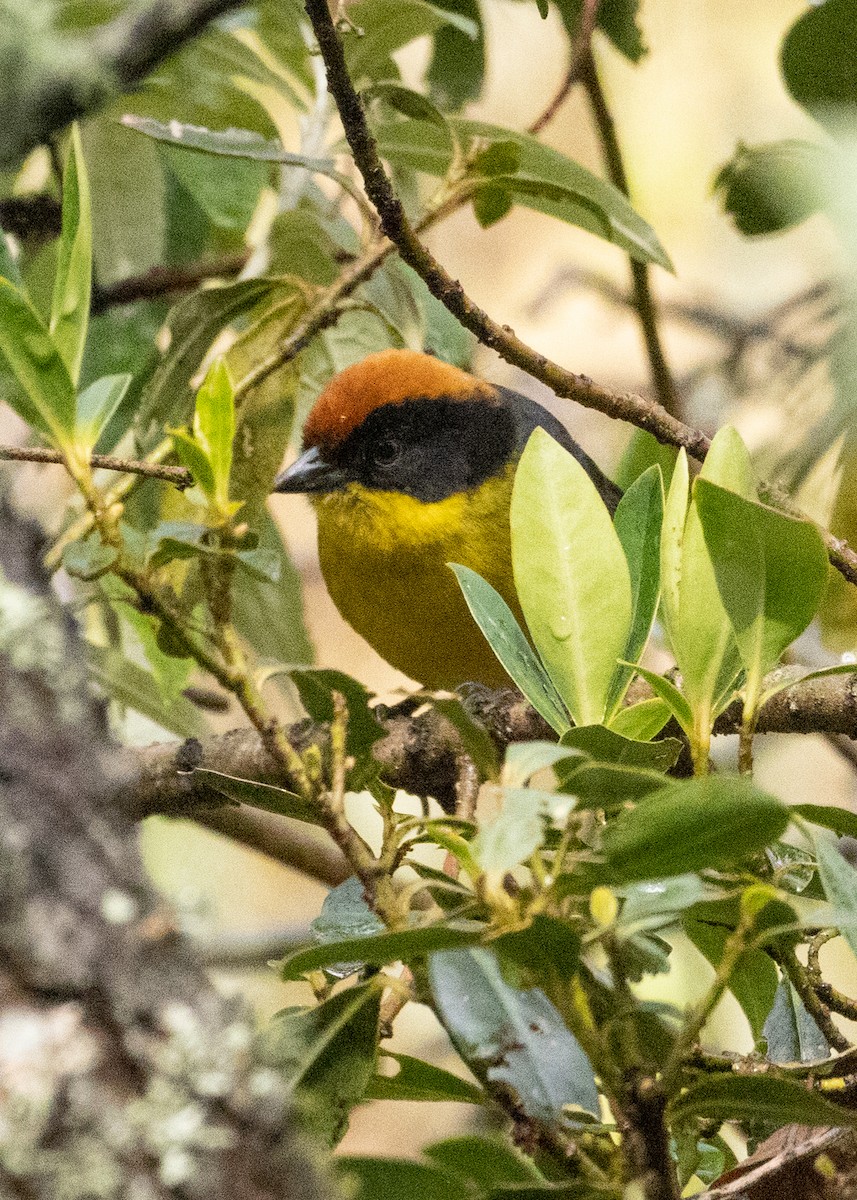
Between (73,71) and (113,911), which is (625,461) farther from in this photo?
(113,911)

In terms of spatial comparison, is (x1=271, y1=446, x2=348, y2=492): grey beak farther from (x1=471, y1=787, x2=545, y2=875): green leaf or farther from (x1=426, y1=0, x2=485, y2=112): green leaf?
(x1=471, y1=787, x2=545, y2=875): green leaf

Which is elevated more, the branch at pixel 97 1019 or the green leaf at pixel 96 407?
the green leaf at pixel 96 407

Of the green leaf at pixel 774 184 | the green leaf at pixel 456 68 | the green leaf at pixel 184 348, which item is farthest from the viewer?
the green leaf at pixel 456 68

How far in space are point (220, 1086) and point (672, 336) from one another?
552 centimetres

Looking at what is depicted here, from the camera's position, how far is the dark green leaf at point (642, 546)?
123 cm

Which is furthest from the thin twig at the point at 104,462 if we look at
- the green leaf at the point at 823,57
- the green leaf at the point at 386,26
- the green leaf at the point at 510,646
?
the green leaf at the point at 823,57

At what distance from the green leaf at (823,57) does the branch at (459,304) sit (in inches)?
40.8

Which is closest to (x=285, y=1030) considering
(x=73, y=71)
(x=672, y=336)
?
(x=73, y=71)

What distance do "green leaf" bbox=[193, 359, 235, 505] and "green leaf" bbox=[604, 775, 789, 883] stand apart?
0.46m

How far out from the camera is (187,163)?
2441 millimetres

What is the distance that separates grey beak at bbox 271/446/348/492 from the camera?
2.72 m

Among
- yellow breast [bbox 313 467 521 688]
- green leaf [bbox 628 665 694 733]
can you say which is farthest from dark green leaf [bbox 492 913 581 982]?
yellow breast [bbox 313 467 521 688]

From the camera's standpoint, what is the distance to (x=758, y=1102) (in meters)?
0.91

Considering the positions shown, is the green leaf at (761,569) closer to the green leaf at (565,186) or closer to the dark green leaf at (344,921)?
the dark green leaf at (344,921)
